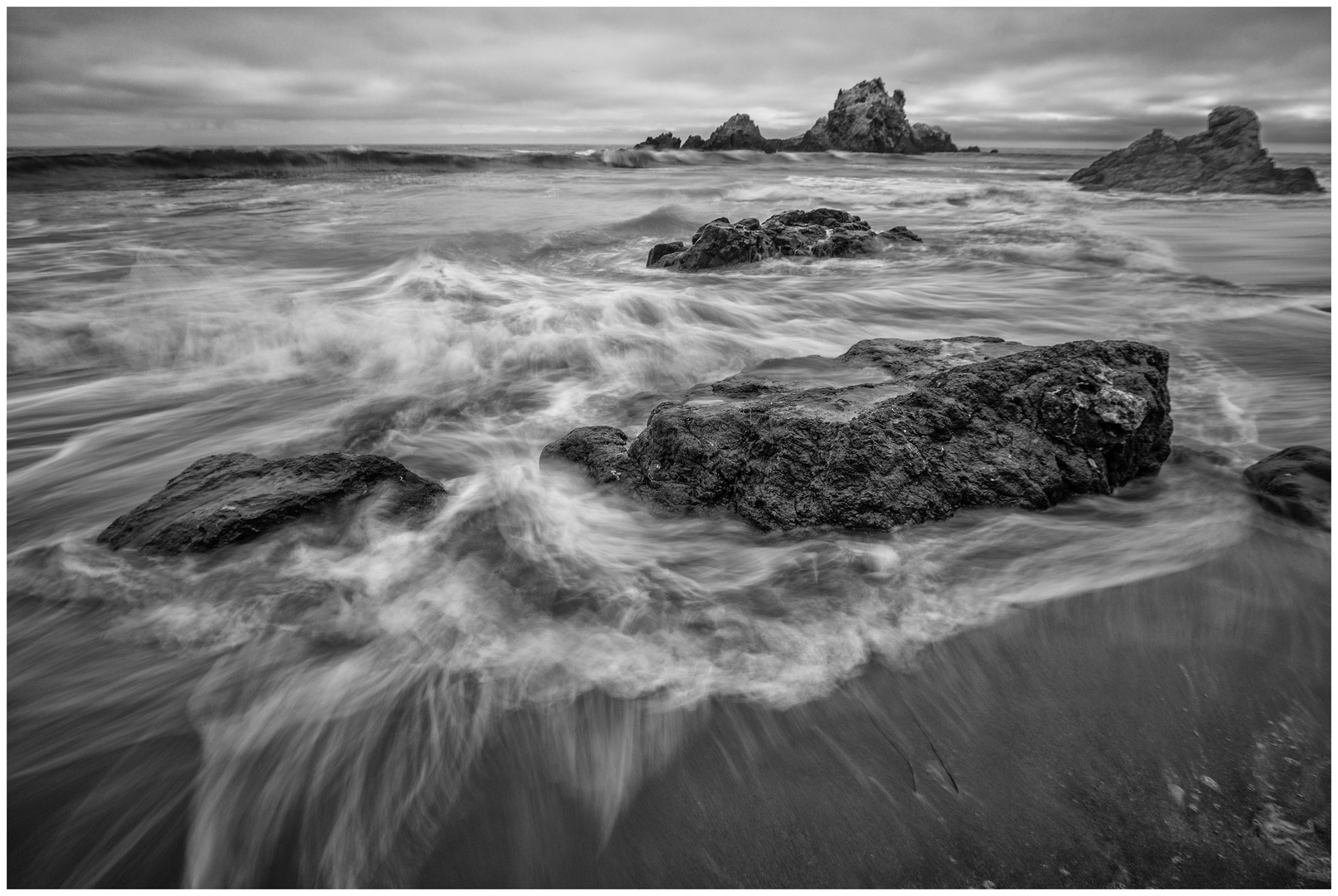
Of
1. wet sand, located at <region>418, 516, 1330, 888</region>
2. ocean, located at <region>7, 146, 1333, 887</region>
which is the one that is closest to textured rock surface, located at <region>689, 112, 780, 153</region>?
ocean, located at <region>7, 146, 1333, 887</region>

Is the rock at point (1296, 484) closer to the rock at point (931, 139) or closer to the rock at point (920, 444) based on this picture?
the rock at point (920, 444)

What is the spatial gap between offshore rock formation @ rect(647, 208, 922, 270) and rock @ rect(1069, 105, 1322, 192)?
13702 mm

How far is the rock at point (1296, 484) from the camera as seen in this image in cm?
316

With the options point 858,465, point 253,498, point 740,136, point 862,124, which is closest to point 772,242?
point 858,465

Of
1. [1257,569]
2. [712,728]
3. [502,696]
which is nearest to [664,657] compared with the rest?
[712,728]

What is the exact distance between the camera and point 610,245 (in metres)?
12.6

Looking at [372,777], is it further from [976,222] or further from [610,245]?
[976,222]

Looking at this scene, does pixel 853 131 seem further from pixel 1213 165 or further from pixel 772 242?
pixel 772 242

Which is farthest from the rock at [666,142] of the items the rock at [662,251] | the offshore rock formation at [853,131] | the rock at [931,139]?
the rock at [662,251]

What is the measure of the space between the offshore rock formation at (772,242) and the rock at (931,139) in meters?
66.9

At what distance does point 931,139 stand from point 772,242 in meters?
72.9

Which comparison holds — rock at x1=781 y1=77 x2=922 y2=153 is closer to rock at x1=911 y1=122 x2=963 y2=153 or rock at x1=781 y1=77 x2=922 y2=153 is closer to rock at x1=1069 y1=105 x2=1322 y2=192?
rock at x1=911 y1=122 x2=963 y2=153

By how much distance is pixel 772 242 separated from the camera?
10.3 metres

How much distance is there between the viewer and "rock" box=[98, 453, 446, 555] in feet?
10.0
